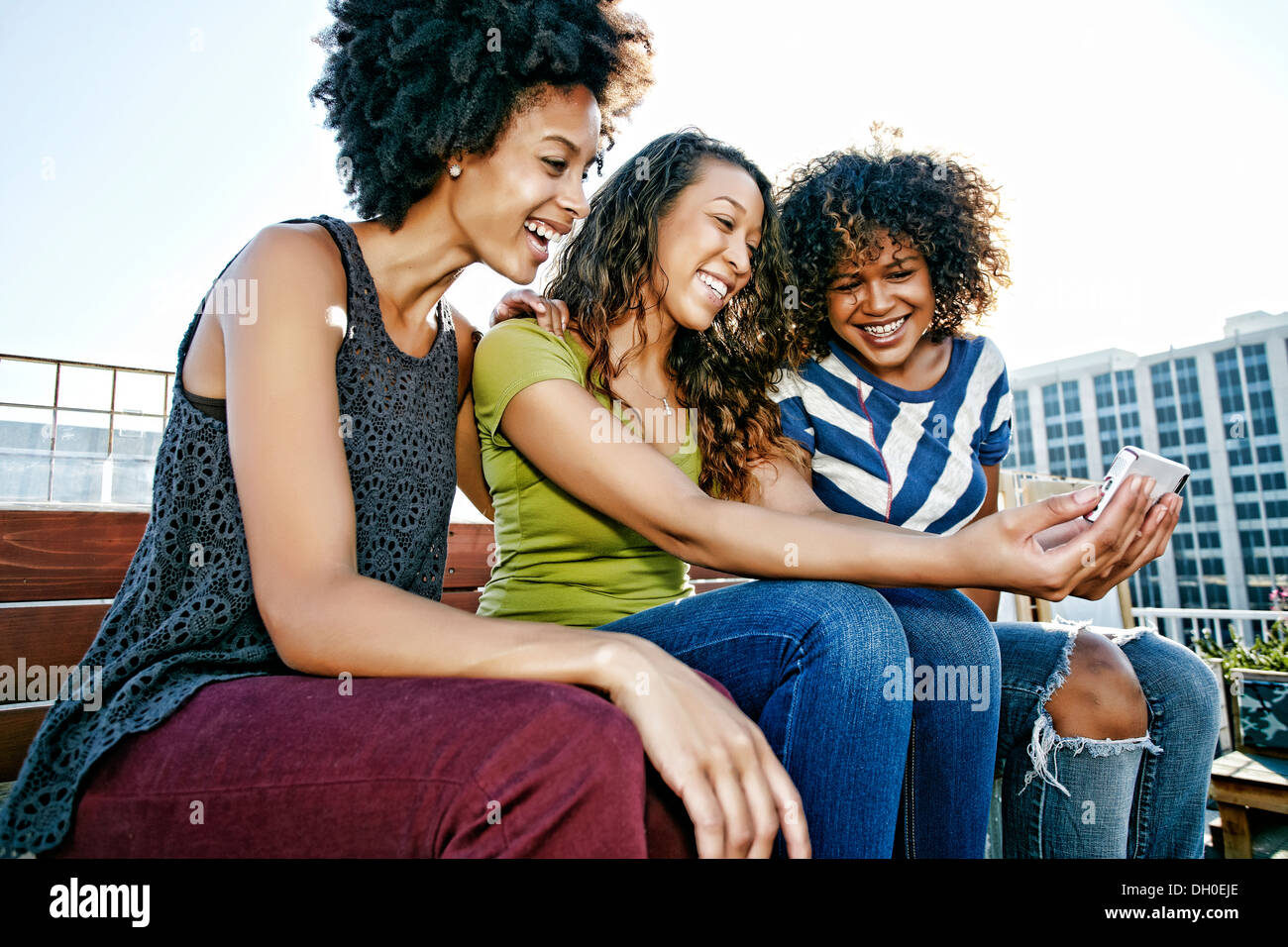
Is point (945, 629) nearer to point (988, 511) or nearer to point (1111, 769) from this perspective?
point (1111, 769)

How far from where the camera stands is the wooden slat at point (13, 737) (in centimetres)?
145

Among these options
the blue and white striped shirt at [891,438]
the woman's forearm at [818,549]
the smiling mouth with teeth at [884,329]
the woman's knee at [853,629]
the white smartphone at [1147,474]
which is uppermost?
the smiling mouth with teeth at [884,329]

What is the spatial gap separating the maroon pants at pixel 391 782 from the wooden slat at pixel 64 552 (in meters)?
0.97

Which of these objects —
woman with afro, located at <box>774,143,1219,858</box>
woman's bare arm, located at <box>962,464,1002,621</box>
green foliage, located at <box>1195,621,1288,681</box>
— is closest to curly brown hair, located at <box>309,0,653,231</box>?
woman with afro, located at <box>774,143,1219,858</box>

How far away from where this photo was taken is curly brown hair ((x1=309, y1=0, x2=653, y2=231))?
1199 millimetres

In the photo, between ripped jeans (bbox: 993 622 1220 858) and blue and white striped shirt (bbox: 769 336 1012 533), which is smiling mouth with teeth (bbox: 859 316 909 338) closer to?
blue and white striped shirt (bbox: 769 336 1012 533)

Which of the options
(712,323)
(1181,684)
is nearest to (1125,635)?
(1181,684)

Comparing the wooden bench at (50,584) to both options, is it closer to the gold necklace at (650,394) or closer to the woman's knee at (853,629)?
the gold necklace at (650,394)

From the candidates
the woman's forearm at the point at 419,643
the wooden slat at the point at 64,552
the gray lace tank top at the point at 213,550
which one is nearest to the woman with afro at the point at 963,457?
the woman's forearm at the point at 419,643
